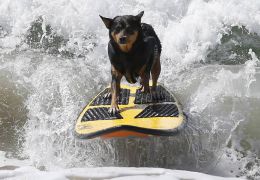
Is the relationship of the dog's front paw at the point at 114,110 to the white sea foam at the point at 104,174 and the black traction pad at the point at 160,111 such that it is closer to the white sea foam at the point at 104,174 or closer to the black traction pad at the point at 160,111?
the black traction pad at the point at 160,111

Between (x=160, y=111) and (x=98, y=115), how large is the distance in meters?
0.76

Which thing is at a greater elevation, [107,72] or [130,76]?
[107,72]

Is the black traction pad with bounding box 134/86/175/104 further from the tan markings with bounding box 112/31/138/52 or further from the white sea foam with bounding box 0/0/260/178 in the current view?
the tan markings with bounding box 112/31/138/52

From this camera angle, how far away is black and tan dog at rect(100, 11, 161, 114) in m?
4.82

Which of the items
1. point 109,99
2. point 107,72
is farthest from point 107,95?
point 107,72

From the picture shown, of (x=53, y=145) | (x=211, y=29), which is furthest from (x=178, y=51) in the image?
(x=53, y=145)

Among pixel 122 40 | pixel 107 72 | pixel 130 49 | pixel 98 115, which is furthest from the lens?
pixel 107 72

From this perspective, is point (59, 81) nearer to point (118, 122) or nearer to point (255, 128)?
point (118, 122)

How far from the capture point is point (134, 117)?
5336 millimetres

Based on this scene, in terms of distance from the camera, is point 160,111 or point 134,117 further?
point 160,111

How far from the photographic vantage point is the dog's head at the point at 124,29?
15.7 ft

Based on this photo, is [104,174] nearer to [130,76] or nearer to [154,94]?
[130,76]

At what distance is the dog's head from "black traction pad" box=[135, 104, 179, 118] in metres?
0.93

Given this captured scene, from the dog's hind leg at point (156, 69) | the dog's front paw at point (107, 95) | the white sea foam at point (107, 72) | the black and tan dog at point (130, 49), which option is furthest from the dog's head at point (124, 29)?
the white sea foam at point (107, 72)
